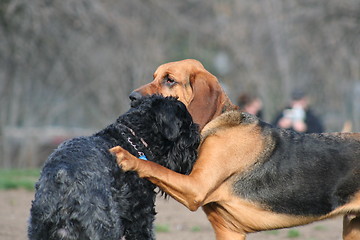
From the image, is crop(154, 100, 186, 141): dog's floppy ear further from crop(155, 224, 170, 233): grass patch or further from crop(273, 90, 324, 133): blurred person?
crop(273, 90, 324, 133): blurred person

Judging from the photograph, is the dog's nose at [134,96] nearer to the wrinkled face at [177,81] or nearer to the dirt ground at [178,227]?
the wrinkled face at [177,81]

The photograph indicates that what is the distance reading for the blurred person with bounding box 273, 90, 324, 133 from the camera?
36.5ft

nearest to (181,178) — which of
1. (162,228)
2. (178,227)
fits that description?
(162,228)

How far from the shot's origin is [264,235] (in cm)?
782

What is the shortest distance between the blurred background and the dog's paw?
10586 mm

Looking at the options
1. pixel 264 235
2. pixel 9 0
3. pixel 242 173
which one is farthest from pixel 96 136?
pixel 9 0

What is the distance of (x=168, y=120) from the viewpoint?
4234mm

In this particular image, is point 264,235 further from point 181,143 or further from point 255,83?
point 255,83

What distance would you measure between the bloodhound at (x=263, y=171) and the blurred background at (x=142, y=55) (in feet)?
32.5

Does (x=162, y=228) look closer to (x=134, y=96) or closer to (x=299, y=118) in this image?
(x=134, y=96)

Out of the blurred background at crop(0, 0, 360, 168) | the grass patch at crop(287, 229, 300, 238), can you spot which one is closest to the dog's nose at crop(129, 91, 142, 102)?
the grass patch at crop(287, 229, 300, 238)

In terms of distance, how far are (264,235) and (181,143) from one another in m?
3.87

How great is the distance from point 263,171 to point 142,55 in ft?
43.0

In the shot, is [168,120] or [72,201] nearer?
[72,201]
